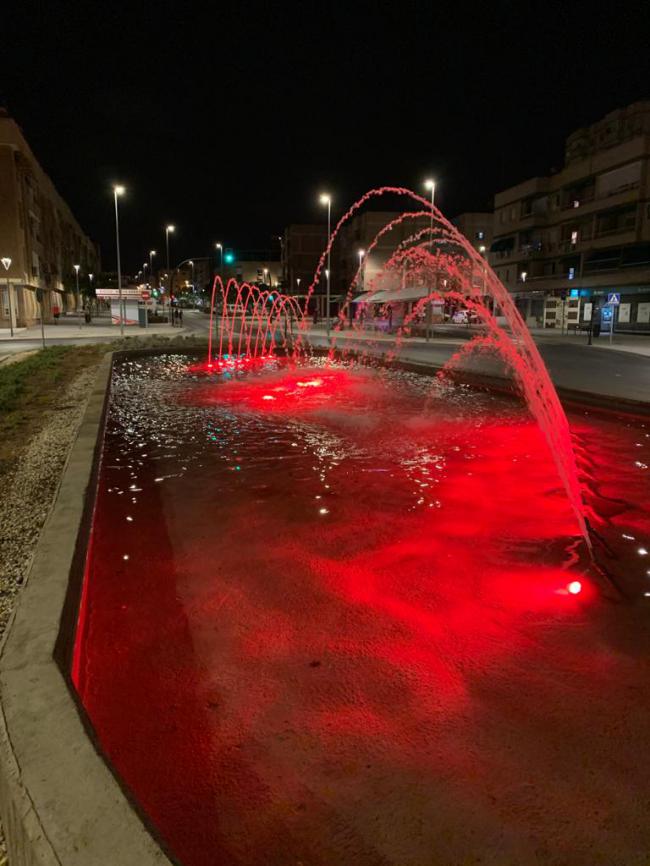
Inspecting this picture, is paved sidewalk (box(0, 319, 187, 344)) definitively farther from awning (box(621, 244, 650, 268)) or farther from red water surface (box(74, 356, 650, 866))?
awning (box(621, 244, 650, 268))

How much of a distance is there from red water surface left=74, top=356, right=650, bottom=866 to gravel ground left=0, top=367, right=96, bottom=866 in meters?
0.49

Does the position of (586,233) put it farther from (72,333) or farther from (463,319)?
(72,333)

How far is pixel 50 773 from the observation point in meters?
2.08

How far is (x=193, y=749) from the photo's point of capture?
2928 mm

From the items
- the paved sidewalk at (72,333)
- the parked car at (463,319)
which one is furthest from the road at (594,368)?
the parked car at (463,319)

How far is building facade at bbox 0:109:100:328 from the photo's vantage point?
4525cm

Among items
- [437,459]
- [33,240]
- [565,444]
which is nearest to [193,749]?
[437,459]

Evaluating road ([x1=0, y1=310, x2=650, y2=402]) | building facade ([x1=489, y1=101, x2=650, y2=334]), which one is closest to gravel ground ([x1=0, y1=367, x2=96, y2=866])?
road ([x1=0, y1=310, x2=650, y2=402])

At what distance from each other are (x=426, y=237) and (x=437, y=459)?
75.7m

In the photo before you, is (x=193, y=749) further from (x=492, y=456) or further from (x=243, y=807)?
(x=492, y=456)

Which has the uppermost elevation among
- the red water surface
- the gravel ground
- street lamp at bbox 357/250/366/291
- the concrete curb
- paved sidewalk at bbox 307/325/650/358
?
street lamp at bbox 357/250/366/291

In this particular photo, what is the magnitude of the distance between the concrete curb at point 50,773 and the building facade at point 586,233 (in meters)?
37.9

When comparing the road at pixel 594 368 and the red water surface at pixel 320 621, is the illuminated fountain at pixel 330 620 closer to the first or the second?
the red water surface at pixel 320 621

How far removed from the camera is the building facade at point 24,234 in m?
45.2
